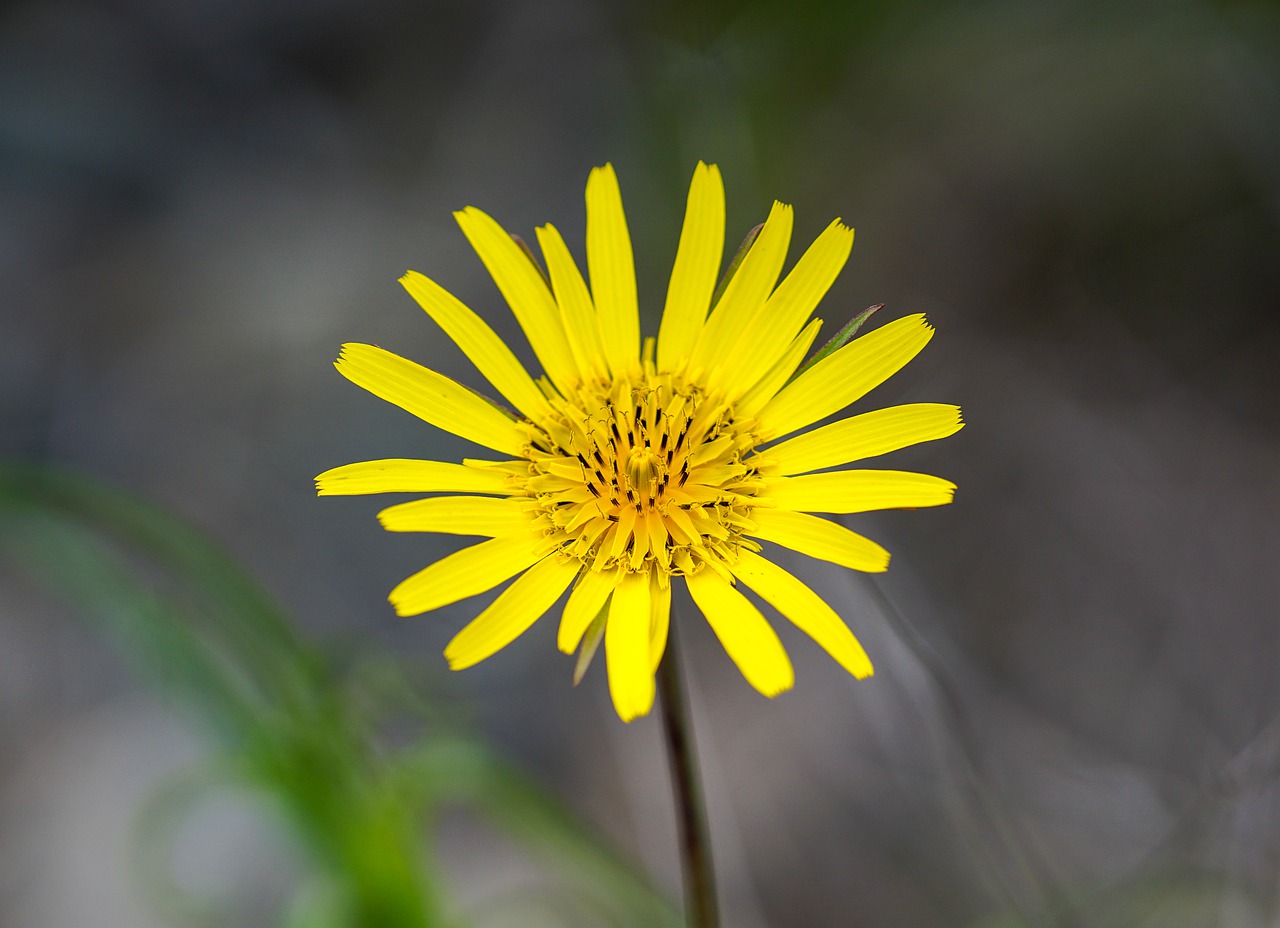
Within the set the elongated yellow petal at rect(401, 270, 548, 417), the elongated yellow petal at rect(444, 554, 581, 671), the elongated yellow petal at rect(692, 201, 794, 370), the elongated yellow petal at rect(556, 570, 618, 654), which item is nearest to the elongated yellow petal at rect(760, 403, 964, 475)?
the elongated yellow petal at rect(692, 201, 794, 370)

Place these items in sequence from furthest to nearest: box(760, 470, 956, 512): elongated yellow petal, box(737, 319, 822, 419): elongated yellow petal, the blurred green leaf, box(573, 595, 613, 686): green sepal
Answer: the blurred green leaf, box(737, 319, 822, 419): elongated yellow petal, box(760, 470, 956, 512): elongated yellow petal, box(573, 595, 613, 686): green sepal

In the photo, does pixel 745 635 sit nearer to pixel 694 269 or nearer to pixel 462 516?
pixel 462 516

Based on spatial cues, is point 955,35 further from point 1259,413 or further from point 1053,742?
point 1053,742

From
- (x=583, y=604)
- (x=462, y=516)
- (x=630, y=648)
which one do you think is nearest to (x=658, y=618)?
(x=630, y=648)

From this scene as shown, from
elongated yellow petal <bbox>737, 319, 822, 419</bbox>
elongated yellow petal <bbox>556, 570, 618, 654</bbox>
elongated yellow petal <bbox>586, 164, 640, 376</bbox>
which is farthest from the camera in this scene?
elongated yellow petal <bbox>586, 164, 640, 376</bbox>

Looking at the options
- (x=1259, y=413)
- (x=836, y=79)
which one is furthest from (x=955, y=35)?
(x=1259, y=413)

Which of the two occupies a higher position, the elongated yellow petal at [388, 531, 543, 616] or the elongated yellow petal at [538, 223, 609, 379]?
the elongated yellow petal at [538, 223, 609, 379]

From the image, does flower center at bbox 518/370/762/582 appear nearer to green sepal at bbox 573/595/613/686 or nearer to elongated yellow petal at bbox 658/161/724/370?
elongated yellow petal at bbox 658/161/724/370
